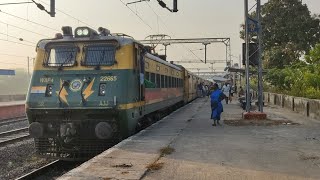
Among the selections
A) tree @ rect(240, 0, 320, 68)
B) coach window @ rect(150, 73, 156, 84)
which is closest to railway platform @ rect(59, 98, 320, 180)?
coach window @ rect(150, 73, 156, 84)

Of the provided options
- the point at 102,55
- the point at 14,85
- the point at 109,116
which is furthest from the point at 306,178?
the point at 14,85

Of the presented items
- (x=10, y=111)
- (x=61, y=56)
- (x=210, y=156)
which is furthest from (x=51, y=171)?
(x=10, y=111)

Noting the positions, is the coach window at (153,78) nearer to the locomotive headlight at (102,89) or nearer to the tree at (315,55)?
the locomotive headlight at (102,89)

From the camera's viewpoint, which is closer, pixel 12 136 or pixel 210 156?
pixel 210 156

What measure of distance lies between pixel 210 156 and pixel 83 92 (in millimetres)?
3617

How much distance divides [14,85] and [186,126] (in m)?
98.4

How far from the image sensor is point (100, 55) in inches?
436

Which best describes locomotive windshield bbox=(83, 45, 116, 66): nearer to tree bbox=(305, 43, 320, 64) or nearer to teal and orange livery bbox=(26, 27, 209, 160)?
teal and orange livery bbox=(26, 27, 209, 160)

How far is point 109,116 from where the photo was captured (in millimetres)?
10555

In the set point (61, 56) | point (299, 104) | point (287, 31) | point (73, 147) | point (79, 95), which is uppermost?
point (287, 31)

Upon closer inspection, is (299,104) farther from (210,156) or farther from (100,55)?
(210,156)

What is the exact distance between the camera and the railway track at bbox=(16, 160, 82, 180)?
31.2 ft

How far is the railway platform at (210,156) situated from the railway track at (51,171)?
152 centimetres

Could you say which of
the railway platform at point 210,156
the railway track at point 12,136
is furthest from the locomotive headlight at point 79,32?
the railway track at point 12,136
